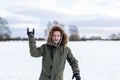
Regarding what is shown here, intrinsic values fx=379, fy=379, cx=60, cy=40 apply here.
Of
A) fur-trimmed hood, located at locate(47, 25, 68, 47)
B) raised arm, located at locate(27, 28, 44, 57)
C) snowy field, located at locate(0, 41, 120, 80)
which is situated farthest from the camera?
snowy field, located at locate(0, 41, 120, 80)

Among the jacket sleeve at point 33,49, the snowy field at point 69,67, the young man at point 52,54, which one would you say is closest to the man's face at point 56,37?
the young man at point 52,54

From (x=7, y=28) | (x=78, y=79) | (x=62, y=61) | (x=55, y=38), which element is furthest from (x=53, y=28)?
(x=7, y=28)

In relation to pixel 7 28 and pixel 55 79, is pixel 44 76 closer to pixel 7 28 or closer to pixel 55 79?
pixel 55 79

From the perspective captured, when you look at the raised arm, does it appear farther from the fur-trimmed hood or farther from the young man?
the fur-trimmed hood

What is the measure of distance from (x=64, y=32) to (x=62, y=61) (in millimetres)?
376

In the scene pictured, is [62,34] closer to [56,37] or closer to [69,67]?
[56,37]

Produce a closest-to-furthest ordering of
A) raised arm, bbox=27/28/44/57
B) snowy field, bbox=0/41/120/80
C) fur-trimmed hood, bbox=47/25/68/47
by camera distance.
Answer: raised arm, bbox=27/28/44/57 < fur-trimmed hood, bbox=47/25/68/47 < snowy field, bbox=0/41/120/80

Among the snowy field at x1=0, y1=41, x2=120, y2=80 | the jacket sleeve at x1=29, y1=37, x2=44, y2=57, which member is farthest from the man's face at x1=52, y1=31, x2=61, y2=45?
the snowy field at x1=0, y1=41, x2=120, y2=80

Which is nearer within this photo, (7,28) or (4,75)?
(4,75)

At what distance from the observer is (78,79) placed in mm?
4953

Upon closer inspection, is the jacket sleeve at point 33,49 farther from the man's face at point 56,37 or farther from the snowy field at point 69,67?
the snowy field at point 69,67

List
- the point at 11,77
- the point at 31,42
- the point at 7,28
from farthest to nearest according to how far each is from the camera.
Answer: the point at 7,28, the point at 11,77, the point at 31,42

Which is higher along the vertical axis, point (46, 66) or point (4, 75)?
point (46, 66)

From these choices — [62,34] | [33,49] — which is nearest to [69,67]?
[62,34]
